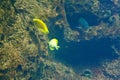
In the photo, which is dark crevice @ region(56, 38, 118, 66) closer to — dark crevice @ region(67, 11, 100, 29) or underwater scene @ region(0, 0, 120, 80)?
underwater scene @ region(0, 0, 120, 80)

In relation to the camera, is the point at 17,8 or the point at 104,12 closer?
the point at 17,8

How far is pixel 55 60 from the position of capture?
1112 centimetres

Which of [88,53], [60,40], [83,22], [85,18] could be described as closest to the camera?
[83,22]

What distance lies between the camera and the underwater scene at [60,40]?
632 centimetres

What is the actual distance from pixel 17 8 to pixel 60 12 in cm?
331

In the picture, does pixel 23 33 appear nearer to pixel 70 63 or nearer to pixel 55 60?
pixel 55 60

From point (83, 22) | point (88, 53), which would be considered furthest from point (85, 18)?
point (88, 53)

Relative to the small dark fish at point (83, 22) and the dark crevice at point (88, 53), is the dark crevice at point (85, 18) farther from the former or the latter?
the dark crevice at point (88, 53)

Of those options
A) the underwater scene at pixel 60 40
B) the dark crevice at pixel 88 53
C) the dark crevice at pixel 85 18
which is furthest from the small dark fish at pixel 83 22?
the dark crevice at pixel 88 53

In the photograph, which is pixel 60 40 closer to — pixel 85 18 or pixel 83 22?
pixel 83 22

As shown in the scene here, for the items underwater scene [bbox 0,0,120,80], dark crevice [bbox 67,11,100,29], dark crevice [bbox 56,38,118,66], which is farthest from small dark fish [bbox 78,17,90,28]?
dark crevice [bbox 56,38,118,66]

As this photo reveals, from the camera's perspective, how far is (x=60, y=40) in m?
11.1

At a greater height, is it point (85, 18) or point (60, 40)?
point (85, 18)

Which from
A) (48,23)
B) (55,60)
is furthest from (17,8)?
(55,60)
